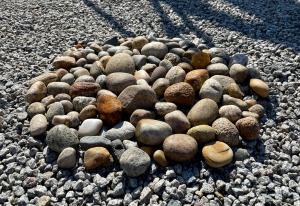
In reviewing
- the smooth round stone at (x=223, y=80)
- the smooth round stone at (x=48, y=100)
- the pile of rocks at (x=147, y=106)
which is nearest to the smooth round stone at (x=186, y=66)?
the pile of rocks at (x=147, y=106)

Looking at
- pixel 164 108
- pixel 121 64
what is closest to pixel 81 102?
pixel 121 64

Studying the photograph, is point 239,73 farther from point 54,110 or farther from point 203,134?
point 54,110

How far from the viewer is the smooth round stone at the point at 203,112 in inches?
117

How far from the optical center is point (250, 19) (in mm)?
4957

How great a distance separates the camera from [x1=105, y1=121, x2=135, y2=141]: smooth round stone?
2896 millimetres

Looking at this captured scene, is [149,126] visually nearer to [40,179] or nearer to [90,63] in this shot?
[40,179]

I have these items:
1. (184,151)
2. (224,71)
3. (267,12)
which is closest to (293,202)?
(184,151)

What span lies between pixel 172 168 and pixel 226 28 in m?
2.58

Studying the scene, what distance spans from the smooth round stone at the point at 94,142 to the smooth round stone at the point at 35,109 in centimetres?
56

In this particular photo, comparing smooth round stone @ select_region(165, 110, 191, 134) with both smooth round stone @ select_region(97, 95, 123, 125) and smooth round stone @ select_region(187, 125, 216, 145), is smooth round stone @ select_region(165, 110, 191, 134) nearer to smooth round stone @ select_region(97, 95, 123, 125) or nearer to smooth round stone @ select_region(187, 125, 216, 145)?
smooth round stone @ select_region(187, 125, 216, 145)

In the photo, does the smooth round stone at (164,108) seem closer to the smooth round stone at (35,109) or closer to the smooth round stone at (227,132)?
the smooth round stone at (227,132)

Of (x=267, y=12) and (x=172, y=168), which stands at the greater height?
(x=267, y=12)

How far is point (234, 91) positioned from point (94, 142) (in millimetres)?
1256

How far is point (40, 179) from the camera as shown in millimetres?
2695
